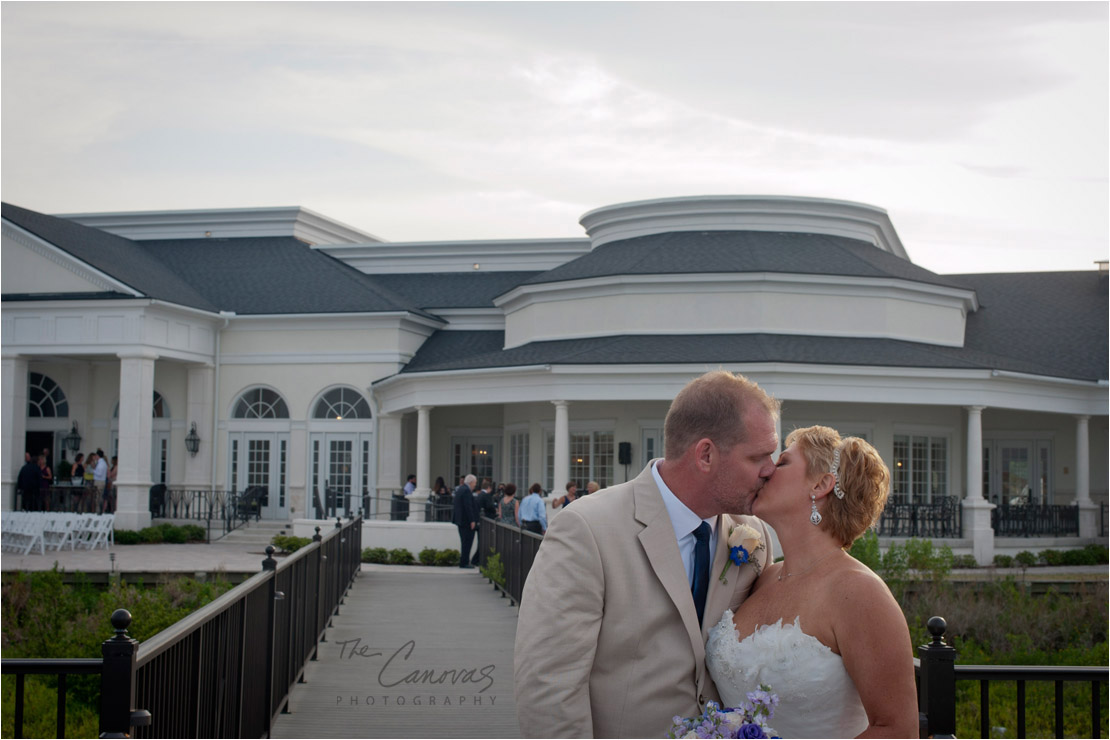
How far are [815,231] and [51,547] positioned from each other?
839 inches

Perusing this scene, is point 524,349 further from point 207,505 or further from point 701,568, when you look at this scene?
point 701,568

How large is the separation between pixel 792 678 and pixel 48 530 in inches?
1024

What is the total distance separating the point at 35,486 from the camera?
99.2ft

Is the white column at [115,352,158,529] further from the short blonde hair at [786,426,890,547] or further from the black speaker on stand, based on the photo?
the short blonde hair at [786,426,890,547]

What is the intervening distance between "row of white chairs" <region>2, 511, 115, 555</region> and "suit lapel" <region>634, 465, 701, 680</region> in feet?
82.2

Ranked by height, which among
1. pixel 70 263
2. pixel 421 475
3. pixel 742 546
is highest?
pixel 70 263

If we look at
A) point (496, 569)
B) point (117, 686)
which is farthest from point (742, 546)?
point (496, 569)

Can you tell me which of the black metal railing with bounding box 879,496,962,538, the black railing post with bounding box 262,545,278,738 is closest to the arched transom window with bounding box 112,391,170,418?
the black metal railing with bounding box 879,496,962,538

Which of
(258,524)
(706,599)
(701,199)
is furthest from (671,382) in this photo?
(706,599)

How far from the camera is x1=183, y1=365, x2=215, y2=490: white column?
108 feet

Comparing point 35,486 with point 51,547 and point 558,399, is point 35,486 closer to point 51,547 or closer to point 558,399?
point 51,547

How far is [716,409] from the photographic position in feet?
12.5

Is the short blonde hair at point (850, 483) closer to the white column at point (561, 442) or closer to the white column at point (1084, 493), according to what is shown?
the white column at point (561, 442)

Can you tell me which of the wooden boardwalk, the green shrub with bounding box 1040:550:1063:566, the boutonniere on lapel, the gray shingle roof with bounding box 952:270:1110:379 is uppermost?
the gray shingle roof with bounding box 952:270:1110:379
